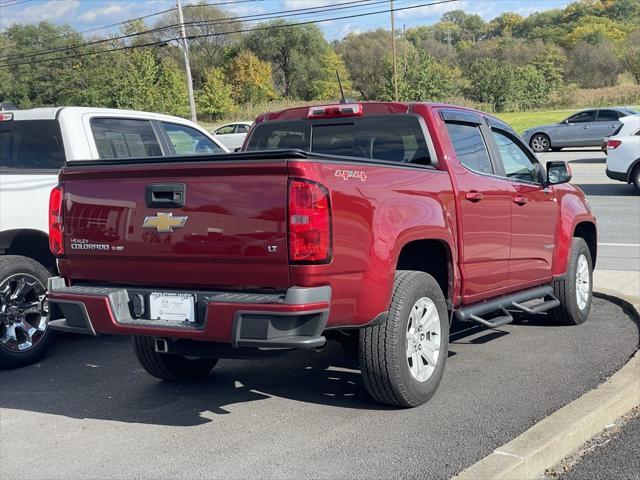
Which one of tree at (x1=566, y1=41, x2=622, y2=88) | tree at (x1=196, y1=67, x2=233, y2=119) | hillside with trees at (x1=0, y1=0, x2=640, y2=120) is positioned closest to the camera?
hillside with trees at (x1=0, y1=0, x2=640, y2=120)

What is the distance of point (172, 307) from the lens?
437 centimetres

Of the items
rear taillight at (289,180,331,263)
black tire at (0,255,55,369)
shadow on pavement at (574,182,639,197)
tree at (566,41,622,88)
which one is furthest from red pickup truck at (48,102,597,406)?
tree at (566,41,622,88)

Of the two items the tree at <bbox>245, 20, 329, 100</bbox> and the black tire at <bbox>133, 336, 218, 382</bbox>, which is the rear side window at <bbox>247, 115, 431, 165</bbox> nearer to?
the black tire at <bbox>133, 336, 218, 382</bbox>

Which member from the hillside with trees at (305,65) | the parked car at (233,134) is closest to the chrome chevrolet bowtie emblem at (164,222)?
the parked car at (233,134)

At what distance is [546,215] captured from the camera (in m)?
6.62

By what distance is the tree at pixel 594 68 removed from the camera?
301 ft

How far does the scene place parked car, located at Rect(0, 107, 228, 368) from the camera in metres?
6.24

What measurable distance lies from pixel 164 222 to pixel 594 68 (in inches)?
3803

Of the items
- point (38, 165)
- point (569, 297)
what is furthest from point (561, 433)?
point (38, 165)

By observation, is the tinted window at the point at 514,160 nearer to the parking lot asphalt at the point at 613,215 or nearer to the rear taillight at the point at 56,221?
the rear taillight at the point at 56,221

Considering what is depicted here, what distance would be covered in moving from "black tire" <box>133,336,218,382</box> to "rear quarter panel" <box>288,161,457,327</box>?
1793 mm

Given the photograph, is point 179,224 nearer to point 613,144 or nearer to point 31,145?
point 31,145

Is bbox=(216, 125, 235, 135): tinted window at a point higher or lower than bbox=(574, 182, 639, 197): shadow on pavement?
higher

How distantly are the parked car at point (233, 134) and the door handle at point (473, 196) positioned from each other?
29.1 meters
